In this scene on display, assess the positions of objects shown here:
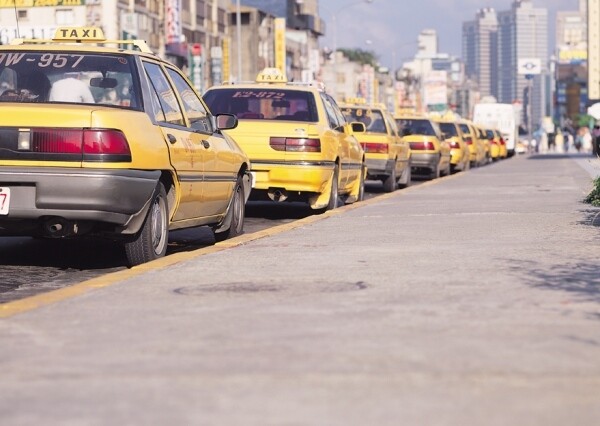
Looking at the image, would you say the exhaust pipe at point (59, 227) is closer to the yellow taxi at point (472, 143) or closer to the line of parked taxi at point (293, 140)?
the line of parked taxi at point (293, 140)

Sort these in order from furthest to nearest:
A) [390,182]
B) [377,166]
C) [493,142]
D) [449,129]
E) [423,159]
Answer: [493,142], [449,129], [423,159], [390,182], [377,166]

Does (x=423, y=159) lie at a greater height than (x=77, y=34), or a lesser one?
lesser

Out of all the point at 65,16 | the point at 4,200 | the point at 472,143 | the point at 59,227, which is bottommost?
the point at 472,143

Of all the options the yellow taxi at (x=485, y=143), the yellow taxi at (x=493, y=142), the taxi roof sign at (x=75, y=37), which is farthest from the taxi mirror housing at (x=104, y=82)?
the yellow taxi at (x=493, y=142)

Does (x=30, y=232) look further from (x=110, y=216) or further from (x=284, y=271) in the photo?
(x=284, y=271)

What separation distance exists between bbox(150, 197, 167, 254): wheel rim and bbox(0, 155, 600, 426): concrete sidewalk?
43cm

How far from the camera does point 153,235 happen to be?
10555 millimetres

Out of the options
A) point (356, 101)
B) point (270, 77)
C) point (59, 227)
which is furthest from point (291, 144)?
point (356, 101)

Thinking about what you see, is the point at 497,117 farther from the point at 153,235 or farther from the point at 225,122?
the point at 153,235

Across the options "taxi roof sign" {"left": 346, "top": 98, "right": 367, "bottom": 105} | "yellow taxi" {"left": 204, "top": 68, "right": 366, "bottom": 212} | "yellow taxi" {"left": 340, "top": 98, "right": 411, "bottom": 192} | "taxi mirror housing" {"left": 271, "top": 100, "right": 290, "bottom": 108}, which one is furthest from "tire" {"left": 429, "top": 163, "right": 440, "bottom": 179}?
"taxi mirror housing" {"left": 271, "top": 100, "right": 290, "bottom": 108}

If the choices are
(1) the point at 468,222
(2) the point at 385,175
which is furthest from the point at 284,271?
(2) the point at 385,175

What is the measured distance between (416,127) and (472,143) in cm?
1490

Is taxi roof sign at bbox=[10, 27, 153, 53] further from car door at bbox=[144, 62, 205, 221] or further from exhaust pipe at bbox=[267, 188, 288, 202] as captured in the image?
exhaust pipe at bbox=[267, 188, 288, 202]

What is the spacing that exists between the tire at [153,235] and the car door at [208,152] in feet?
2.70
